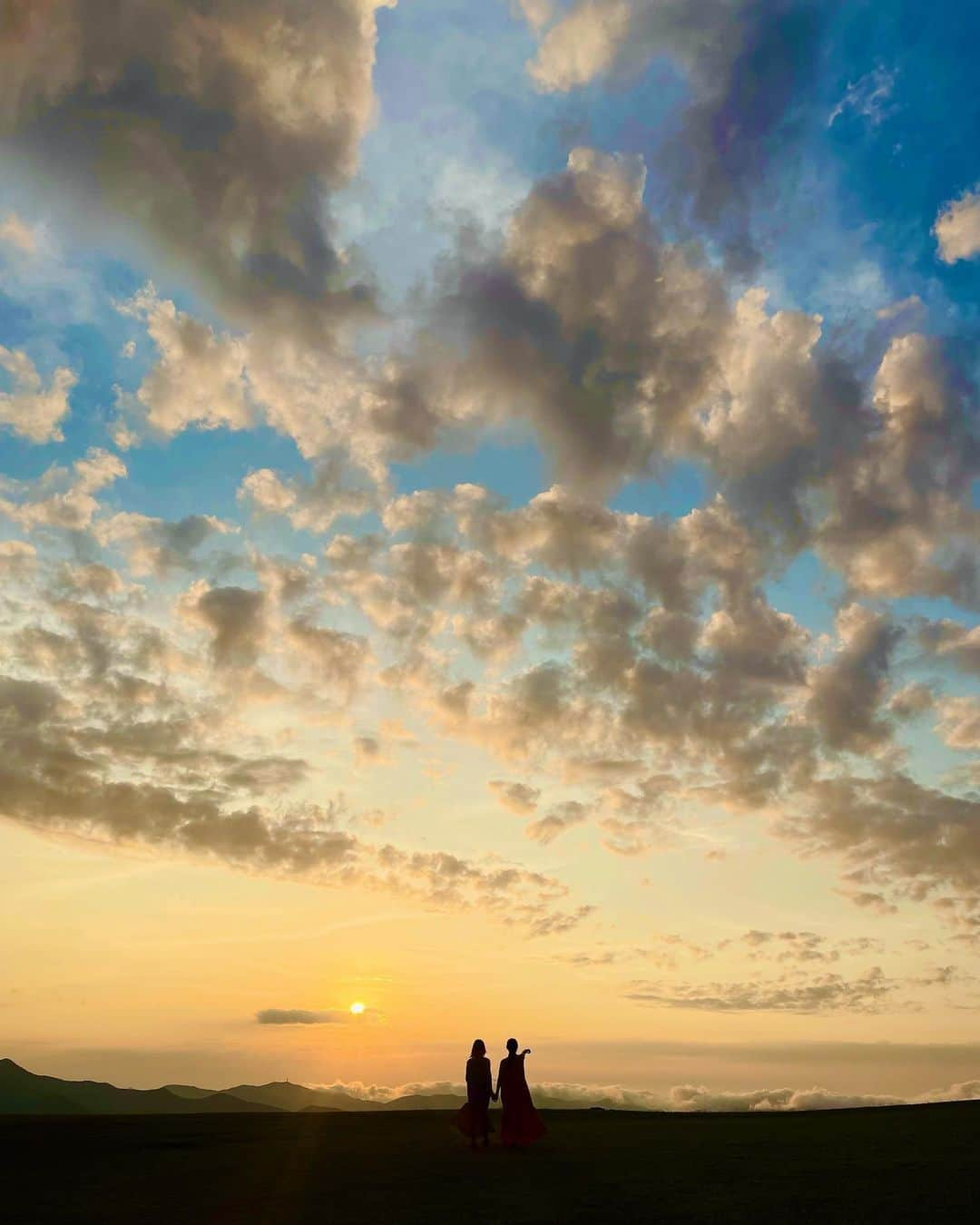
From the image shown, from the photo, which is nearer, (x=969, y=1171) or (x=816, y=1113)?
(x=969, y=1171)

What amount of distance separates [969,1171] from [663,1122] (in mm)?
19987

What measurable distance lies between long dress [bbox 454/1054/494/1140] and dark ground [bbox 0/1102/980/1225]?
2.97ft

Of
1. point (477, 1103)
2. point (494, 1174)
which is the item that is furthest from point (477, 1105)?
point (494, 1174)

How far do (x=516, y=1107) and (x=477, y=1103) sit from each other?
1027 millimetres

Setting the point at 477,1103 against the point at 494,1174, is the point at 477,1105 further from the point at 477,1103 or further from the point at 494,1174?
the point at 494,1174

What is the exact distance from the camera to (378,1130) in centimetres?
3231

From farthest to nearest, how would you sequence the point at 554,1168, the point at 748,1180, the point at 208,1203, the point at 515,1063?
the point at 515,1063 → the point at 554,1168 → the point at 748,1180 → the point at 208,1203

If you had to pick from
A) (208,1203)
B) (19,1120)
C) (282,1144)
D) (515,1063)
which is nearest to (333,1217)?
(208,1203)

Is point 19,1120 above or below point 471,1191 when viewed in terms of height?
above

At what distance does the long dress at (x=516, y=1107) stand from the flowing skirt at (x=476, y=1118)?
471 mm

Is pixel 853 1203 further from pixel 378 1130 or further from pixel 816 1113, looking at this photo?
pixel 816 1113

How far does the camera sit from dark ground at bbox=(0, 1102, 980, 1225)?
1527 centimetres

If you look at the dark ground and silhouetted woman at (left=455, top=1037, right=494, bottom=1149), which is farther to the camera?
silhouetted woman at (left=455, top=1037, right=494, bottom=1149)

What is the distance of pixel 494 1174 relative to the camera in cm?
2002
